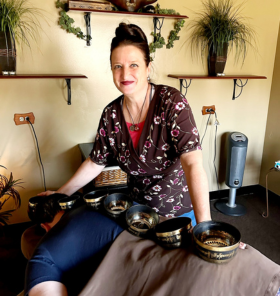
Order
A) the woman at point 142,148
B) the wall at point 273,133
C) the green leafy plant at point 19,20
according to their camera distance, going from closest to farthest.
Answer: the woman at point 142,148, the green leafy plant at point 19,20, the wall at point 273,133

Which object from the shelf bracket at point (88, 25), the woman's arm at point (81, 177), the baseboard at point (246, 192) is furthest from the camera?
the baseboard at point (246, 192)

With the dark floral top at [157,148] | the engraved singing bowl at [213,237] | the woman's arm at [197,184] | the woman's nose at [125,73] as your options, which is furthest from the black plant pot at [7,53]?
the engraved singing bowl at [213,237]

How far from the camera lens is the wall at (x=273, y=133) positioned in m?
3.09

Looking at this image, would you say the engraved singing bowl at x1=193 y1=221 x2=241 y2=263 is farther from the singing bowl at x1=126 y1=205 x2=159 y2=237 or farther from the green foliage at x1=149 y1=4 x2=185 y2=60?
the green foliage at x1=149 y1=4 x2=185 y2=60

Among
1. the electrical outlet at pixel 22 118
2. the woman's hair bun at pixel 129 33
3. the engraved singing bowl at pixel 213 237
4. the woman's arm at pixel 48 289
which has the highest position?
the woman's hair bun at pixel 129 33

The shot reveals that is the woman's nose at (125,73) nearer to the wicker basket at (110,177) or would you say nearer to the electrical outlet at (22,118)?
the wicker basket at (110,177)

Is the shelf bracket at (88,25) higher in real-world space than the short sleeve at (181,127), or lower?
higher

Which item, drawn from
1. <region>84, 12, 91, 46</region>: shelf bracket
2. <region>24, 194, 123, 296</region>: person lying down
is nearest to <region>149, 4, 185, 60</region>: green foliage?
<region>84, 12, 91, 46</region>: shelf bracket

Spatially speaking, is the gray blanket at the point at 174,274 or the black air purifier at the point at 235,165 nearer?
the gray blanket at the point at 174,274

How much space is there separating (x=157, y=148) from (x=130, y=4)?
5.06 ft

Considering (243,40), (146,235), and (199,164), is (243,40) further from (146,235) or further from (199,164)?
(146,235)

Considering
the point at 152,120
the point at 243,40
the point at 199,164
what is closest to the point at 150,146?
the point at 152,120

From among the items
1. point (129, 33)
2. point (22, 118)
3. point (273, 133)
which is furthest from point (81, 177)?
point (273, 133)

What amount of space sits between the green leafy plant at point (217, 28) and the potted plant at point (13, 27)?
1.43 metres
